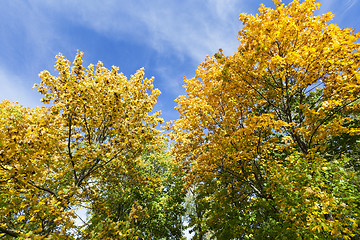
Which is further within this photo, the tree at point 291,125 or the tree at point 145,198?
the tree at point 145,198

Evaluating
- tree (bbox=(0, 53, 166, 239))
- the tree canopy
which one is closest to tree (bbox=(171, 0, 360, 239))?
the tree canopy

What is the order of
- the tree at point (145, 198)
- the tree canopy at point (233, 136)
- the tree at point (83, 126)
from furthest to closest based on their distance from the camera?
the tree at point (145, 198) < the tree at point (83, 126) < the tree canopy at point (233, 136)

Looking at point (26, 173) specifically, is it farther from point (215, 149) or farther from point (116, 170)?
point (215, 149)

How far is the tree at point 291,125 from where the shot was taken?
14.3ft

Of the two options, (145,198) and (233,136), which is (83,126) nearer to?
(233,136)

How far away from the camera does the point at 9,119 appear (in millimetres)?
4543

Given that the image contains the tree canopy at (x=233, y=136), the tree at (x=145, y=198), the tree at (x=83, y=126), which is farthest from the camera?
the tree at (x=145, y=198)

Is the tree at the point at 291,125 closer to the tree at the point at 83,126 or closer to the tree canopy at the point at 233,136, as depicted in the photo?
the tree canopy at the point at 233,136

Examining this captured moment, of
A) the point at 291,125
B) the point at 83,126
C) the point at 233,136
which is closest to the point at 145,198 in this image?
the point at 83,126

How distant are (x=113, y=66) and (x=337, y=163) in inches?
324

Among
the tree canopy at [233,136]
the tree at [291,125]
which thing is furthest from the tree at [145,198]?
the tree at [291,125]

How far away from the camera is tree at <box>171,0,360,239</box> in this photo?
4348 mm

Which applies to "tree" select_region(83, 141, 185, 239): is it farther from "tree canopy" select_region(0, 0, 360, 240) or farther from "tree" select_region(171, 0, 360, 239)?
"tree" select_region(171, 0, 360, 239)

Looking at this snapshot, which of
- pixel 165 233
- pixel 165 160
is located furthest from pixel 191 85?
pixel 165 233
